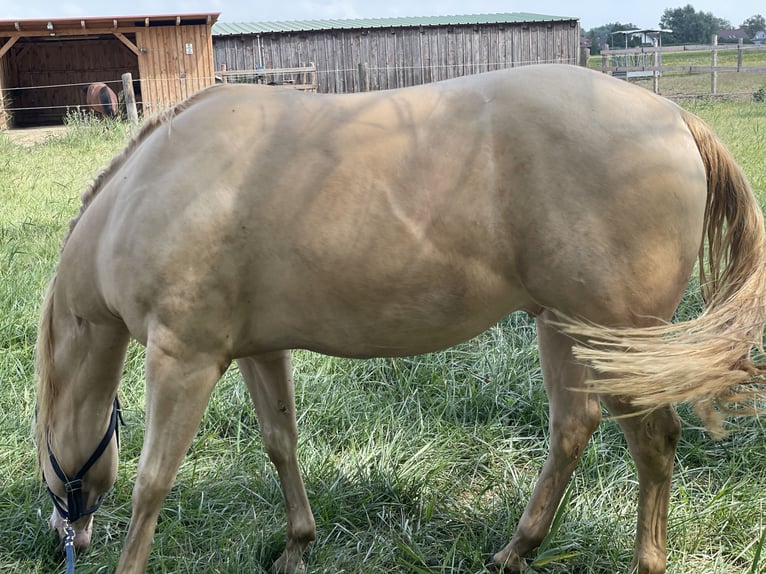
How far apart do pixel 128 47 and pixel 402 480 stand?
1970cm

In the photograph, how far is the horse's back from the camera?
1.91 m

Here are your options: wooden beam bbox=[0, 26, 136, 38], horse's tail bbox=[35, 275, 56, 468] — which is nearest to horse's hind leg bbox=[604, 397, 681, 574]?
horse's tail bbox=[35, 275, 56, 468]

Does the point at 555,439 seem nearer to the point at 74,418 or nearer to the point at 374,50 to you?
the point at 74,418

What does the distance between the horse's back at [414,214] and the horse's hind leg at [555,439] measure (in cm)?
54

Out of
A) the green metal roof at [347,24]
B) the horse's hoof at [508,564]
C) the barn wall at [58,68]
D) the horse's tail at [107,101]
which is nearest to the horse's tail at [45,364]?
the horse's hoof at [508,564]

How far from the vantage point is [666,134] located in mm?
1964

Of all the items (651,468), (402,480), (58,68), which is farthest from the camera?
(58,68)

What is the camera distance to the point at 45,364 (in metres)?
2.44

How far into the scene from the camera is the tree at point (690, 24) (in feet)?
249

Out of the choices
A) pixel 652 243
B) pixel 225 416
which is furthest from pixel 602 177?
pixel 225 416

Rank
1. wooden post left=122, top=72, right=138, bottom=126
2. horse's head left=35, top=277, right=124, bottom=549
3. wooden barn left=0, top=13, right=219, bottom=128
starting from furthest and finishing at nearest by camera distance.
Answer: wooden barn left=0, top=13, right=219, bottom=128 < wooden post left=122, top=72, right=138, bottom=126 < horse's head left=35, top=277, right=124, bottom=549

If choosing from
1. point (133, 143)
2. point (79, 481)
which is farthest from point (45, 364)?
point (133, 143)

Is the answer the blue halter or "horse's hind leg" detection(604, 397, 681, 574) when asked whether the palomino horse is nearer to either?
"horse's hind leg" detection(604, 397, 681, 574)

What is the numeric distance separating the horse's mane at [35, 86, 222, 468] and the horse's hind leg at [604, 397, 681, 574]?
1699 millimetres
